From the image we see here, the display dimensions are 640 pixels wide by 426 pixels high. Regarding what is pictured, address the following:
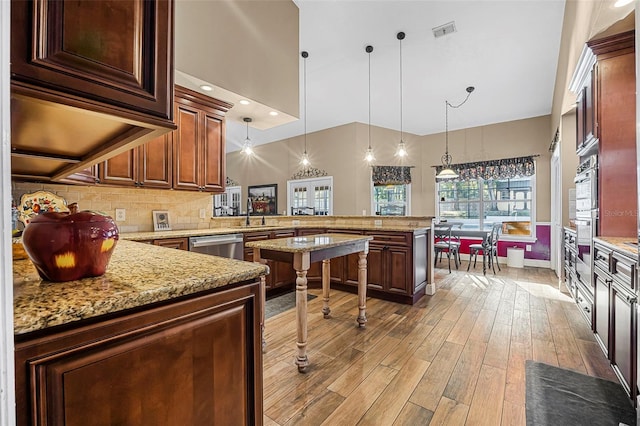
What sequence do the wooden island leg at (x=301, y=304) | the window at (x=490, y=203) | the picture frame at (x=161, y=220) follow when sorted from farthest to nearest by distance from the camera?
the window at (x=490, y=203) → the picture frame at (x=161, y=220) → the wooden island leg at (x=301, y=304)

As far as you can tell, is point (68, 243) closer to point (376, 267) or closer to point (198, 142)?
point (198, 142)

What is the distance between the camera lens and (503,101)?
5.29 metres

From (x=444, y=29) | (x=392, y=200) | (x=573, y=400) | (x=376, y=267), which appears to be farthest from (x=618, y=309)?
(x=392, y=200)

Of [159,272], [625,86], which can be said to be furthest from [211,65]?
[625,86]

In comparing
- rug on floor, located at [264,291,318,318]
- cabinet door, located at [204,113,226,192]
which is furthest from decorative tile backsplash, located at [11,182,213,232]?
rug on floor, located at [264,291,318,318]

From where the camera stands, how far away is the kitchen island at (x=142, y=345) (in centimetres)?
57

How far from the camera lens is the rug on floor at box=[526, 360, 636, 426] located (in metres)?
1.58

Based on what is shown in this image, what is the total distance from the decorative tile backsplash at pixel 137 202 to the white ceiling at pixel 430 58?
4.43 ft

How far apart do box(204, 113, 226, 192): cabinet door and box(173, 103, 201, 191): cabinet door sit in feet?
0.28

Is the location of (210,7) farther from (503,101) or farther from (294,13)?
(503,101)

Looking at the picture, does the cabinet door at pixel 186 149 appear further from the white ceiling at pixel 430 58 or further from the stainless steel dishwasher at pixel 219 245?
the white ceiling at pixel 430 58

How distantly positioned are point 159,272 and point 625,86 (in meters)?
3.55

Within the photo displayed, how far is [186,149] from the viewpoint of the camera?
130 inches

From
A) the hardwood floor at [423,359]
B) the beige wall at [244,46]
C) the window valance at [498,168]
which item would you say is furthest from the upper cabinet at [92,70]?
the window valance at [498,168]
